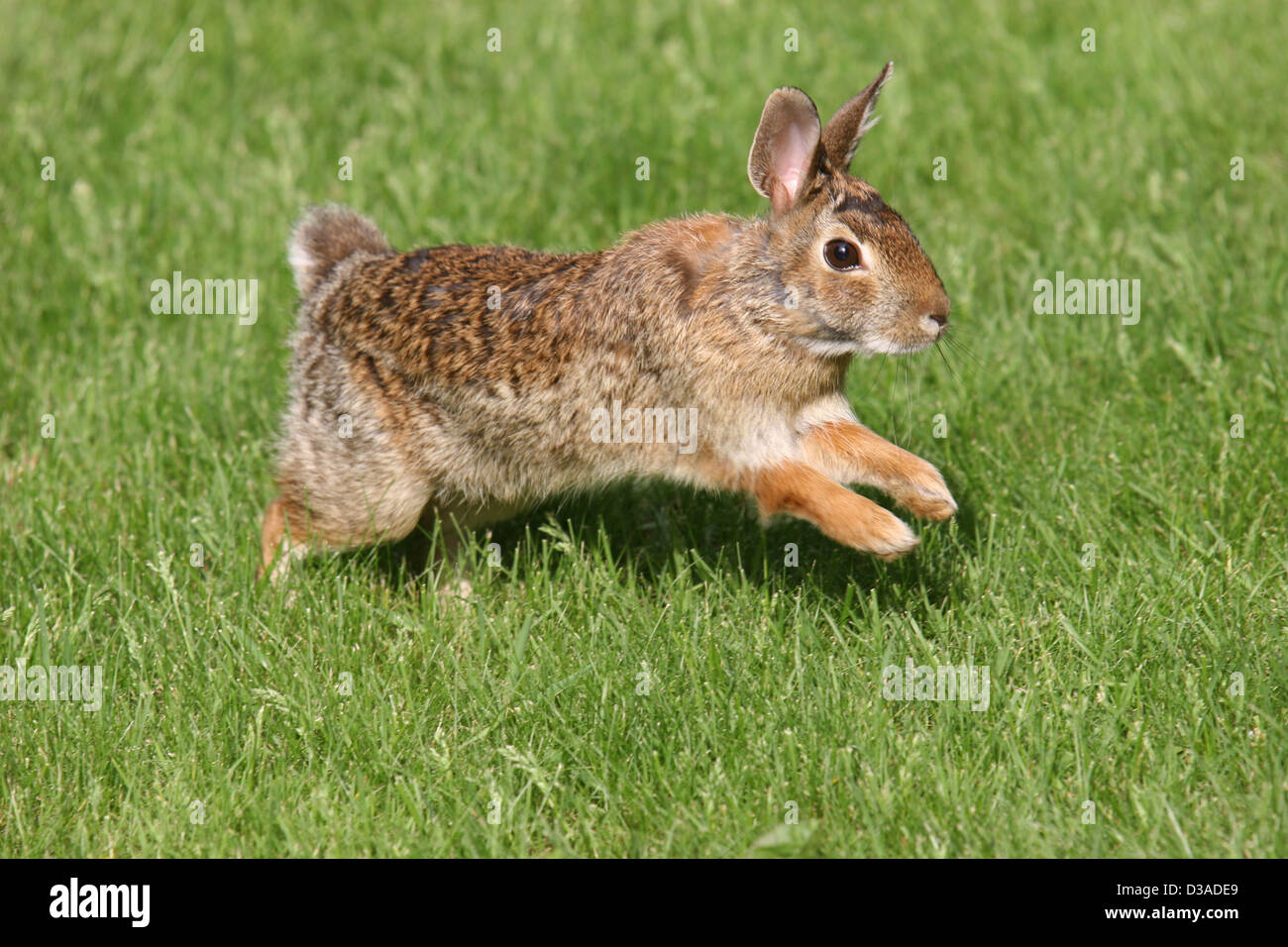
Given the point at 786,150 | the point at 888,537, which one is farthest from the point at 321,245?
the point at 888,537

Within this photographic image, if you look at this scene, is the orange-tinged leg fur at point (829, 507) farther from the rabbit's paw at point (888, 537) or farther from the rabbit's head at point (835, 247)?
the rabbit's head at point (835, 247)

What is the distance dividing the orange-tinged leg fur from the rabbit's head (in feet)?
1.30

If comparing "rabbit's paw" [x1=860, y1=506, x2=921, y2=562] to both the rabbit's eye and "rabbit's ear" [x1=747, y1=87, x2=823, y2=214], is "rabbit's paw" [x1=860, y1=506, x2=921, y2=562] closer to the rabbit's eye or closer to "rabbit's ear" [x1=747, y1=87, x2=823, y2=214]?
the rabbit's eye

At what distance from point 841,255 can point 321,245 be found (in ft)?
7.06

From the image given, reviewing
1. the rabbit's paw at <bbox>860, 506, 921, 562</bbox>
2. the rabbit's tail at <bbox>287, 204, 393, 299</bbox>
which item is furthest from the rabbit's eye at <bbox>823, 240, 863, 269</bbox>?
the rabbit's tail at <bbox>287, 204, 393, 299</bbox>

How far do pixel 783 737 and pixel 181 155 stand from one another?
16.4 ft

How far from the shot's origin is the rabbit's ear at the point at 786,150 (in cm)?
421

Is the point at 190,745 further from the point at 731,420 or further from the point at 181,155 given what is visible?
the point at 181,155

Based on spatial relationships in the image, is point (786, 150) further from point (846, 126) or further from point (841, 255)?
point (841, 255)

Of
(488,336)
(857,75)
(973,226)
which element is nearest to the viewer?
(488,336)

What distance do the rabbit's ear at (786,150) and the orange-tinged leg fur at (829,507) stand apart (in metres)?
0.82

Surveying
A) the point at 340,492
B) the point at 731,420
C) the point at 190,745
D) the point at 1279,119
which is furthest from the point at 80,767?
the point at 1279,119

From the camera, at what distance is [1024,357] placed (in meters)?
5.93

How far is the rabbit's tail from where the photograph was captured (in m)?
5.38
